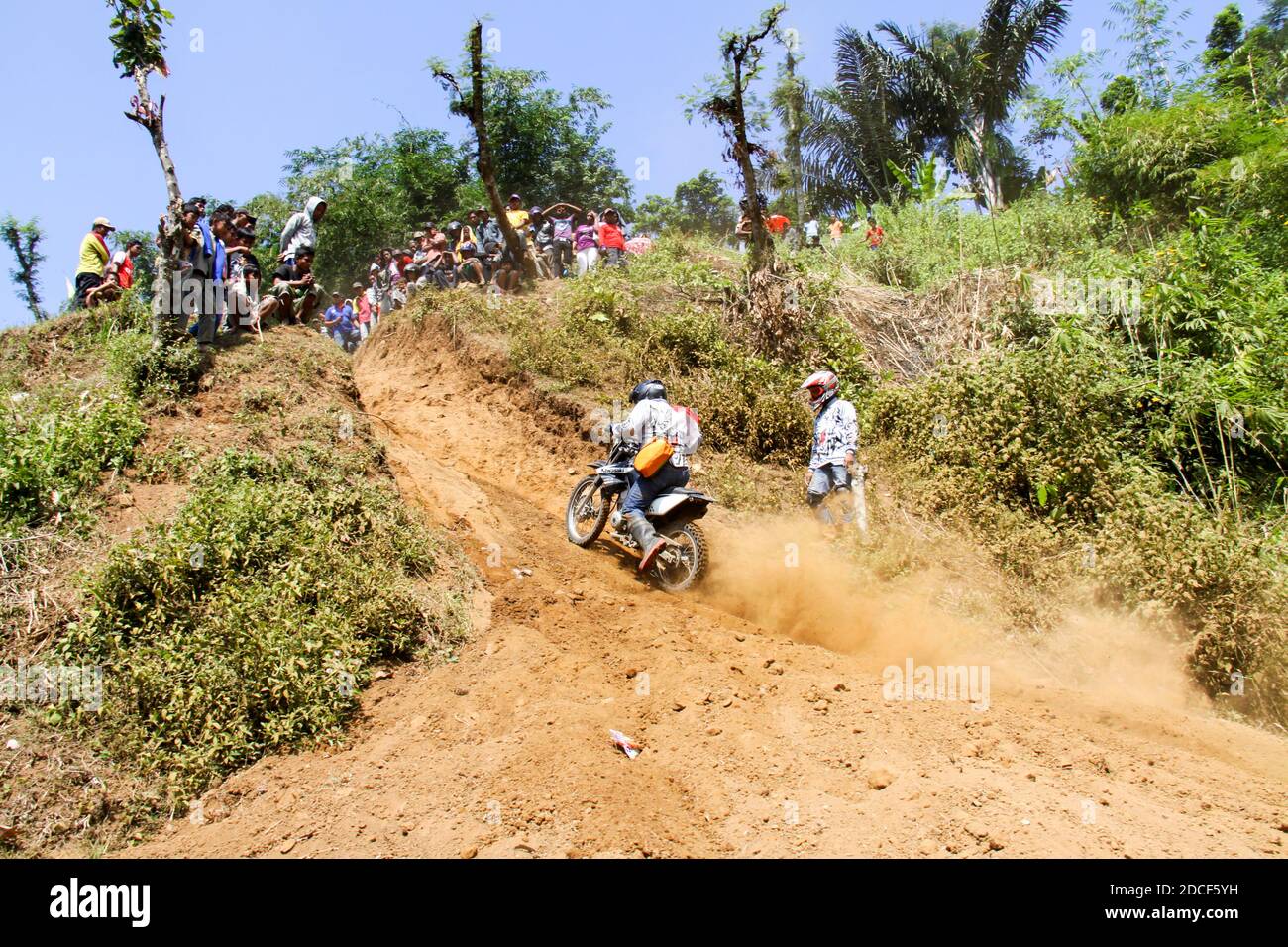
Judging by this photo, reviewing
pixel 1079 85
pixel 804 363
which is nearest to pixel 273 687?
pixel 804 363

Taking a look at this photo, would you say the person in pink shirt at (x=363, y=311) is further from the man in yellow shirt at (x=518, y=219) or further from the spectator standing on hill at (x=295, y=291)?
the spectator standing on hill at (x=295, y=291)

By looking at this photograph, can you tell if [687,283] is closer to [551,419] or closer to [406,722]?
[551,419]

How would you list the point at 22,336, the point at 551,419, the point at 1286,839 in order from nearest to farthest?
1. the point at 1286,839
2. the point at 22,336
3. the point at 551,419

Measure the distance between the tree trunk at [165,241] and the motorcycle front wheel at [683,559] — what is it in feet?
17.6

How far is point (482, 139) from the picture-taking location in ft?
51.4

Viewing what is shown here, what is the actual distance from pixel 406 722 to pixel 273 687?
88cm

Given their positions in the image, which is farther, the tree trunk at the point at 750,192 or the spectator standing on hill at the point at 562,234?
the spectator standing on hill at the point at 562,234

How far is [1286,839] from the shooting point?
4.55 meters

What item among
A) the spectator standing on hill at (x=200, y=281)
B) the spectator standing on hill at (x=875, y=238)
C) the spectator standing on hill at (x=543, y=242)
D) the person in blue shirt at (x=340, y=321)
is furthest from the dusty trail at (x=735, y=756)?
the person in blue shirt at (x=340, y=321)

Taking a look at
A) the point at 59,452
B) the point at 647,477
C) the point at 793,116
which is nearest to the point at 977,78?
the point at 793,116

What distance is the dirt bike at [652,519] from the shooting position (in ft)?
27.9

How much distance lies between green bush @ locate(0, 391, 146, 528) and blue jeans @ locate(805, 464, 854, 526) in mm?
6663

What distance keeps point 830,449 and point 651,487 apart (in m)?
2.23

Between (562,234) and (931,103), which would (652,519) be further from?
(931,103)
